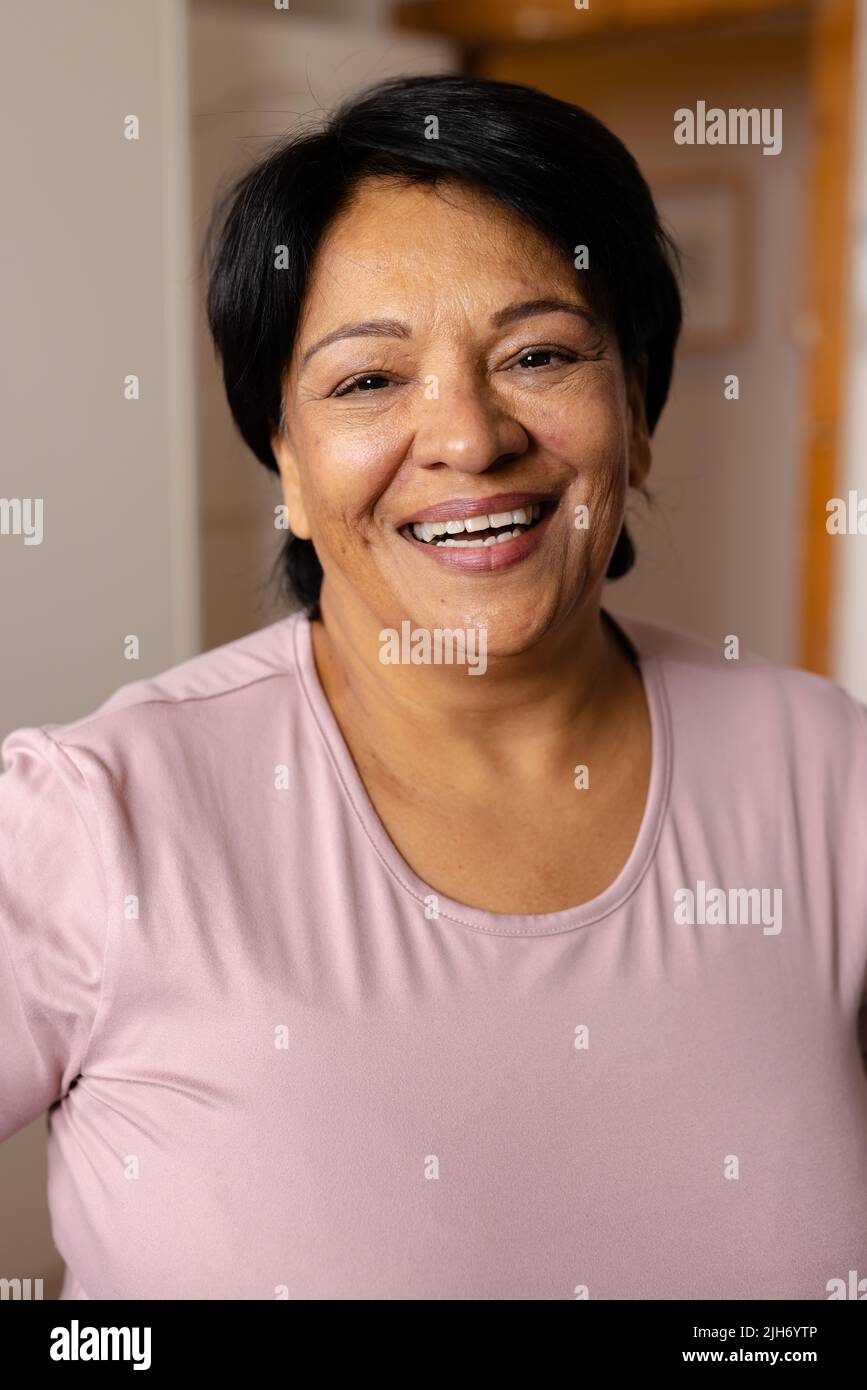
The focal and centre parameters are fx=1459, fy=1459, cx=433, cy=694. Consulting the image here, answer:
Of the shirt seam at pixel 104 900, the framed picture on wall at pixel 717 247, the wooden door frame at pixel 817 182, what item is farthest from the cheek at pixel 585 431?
the framed picture on wall at pixel 717 247

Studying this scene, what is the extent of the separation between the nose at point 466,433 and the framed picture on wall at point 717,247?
10.9ft

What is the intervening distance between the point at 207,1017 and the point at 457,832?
266mm

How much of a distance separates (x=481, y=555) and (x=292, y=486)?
24cm

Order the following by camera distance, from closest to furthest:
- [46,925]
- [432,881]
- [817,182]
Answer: [46,925] → [432,881] → [817,182]

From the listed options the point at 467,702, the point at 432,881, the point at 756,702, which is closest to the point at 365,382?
the point at 467,702

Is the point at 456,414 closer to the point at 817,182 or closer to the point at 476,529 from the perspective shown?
the point at 476,529

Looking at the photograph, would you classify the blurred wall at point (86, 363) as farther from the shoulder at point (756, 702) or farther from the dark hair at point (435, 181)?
the shoulder at point (756, 702)

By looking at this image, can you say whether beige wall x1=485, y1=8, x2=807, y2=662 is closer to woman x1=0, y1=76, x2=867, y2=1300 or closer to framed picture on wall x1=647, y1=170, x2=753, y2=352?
framed picture on wall x1=647, y1=170, x2=753, y2=352

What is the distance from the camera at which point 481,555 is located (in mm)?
1152

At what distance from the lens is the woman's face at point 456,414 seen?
3.70 ft

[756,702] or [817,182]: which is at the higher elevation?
[817,182]

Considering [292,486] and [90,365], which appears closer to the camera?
[292,486]
